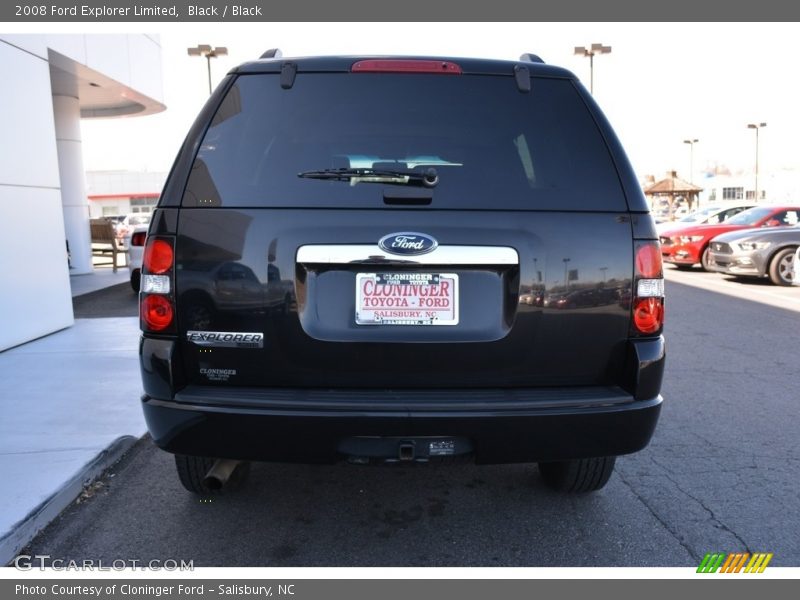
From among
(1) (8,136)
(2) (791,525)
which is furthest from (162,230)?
(1) (8,136)

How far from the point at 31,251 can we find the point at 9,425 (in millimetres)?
3208

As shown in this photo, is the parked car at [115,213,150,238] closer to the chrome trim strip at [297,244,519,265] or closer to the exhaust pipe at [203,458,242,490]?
the exhaust pipe at [203,458,242,490]

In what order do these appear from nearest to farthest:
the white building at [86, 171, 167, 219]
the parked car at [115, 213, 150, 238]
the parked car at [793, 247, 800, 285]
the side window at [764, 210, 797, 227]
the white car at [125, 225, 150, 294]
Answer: the white car at [125, 225, 150, 294] → the parked car at [793, 247, 800, 285] → the side window at [764, 210, 797, 227] → the parked car at [115, 213, 150, 238] → the white building at [86, 171, 167, 219]

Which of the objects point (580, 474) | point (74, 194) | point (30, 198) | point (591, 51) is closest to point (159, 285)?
point (580, 474)

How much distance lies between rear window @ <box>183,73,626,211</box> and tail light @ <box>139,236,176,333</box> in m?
0.21

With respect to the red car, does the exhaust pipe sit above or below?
below

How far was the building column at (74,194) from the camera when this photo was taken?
13.7 metres

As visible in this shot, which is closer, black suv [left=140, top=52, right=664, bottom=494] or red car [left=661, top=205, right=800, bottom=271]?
black suv [left=140, top=52, right=664, bottom=494]

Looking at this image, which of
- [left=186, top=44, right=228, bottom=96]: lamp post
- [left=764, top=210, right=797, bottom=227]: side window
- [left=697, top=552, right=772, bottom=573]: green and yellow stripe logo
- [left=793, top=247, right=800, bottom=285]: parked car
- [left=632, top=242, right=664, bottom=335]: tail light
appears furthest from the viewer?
[left=186, top=44, right=228, bottom=96]: lamp post

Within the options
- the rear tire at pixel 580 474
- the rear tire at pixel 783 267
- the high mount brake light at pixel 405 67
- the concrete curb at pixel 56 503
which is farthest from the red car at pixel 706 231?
the concrete curb at pixel 56 503

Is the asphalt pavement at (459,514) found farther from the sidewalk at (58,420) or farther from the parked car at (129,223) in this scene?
the parked car at (129,223)

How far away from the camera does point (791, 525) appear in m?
2.92

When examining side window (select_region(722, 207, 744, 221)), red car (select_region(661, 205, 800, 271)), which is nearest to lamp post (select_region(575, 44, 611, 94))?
side window (select_region(722, 207, 744, 221))

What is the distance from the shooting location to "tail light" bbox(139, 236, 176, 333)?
7.79 feet
